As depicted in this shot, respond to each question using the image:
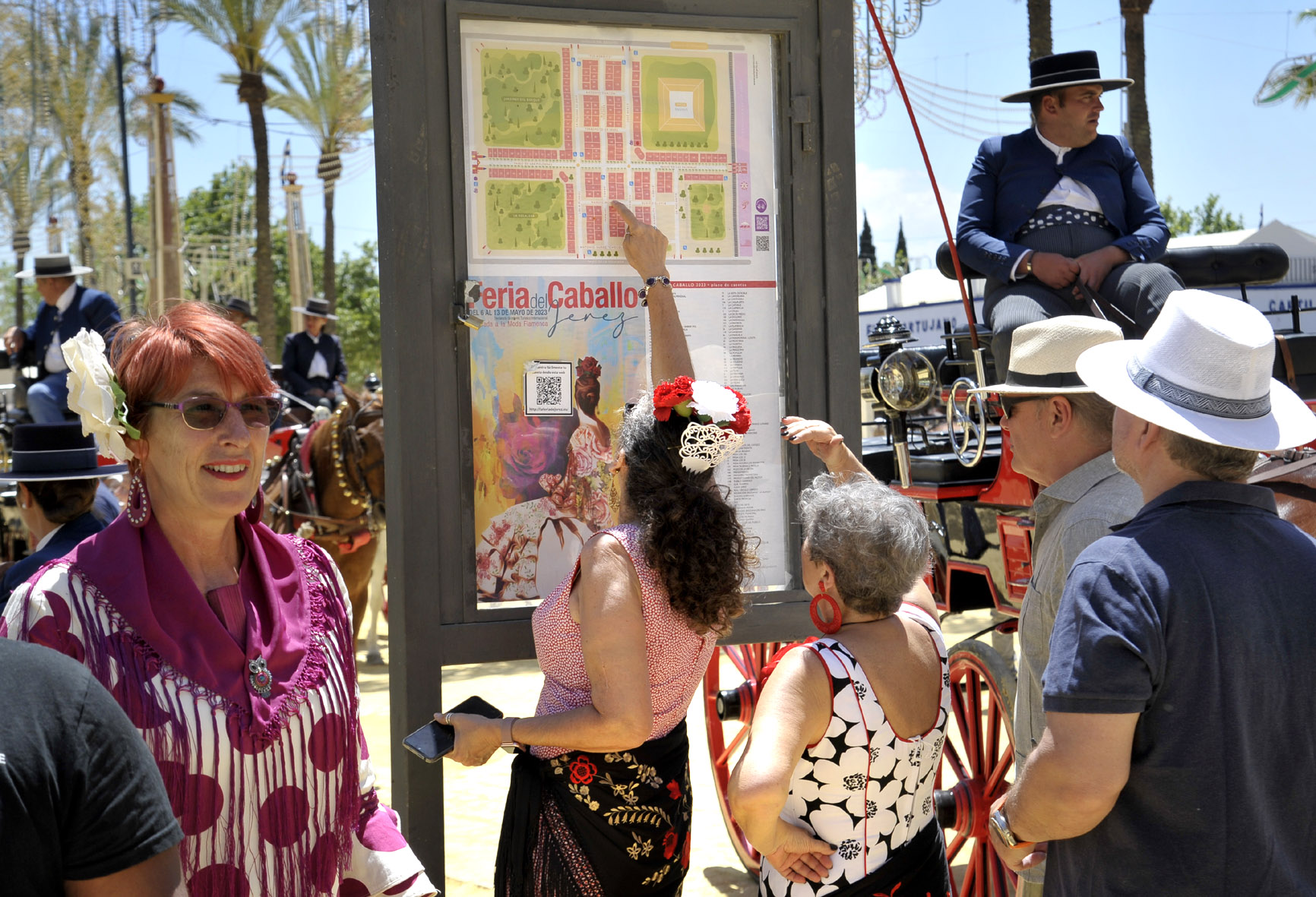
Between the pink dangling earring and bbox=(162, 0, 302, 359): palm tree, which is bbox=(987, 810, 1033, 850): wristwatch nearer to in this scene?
the pink dangling earring

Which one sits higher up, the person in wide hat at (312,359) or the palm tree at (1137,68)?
the palm tree at (1137,68)

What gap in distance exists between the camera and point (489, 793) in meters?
6.03

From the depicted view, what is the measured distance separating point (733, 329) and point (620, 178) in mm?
526

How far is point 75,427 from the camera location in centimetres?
406

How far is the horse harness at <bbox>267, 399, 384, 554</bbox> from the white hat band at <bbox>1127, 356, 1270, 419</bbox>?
690 centimetres

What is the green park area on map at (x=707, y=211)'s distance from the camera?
3203 millimetres

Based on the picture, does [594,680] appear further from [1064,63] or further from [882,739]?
[1064,63]

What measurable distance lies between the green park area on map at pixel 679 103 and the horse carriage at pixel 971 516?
1.22m

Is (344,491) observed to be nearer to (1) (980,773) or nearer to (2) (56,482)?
(2) (56,482)

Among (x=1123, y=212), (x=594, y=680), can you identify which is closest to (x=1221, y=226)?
(x=1123, y=212)

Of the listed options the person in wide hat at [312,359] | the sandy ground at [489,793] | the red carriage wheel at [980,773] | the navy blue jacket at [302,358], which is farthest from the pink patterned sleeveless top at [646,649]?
the navy blue jacket at [302,358]

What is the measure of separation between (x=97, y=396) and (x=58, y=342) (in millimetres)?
7685

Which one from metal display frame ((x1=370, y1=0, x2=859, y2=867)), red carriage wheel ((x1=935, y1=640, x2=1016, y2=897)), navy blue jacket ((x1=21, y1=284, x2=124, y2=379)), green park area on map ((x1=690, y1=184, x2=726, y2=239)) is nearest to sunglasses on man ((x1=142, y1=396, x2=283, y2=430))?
metal display frame ((x1=370, y1=0, x2=859, y2=867))

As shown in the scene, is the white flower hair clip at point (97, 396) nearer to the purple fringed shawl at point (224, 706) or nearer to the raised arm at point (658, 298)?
the purple fringed shawl at point (224, 706)
